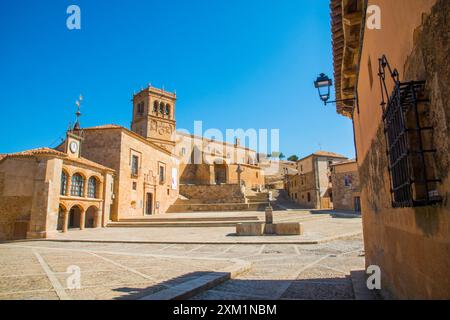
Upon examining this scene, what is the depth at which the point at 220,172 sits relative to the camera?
5019cm

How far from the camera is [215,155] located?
52281mm

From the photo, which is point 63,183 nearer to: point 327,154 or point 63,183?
point 63,183

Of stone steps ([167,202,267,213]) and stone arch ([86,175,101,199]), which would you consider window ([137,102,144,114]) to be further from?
stone arch ([86,175,101,199])

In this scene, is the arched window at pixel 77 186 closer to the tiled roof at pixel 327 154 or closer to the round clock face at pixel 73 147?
the round clock face at pixel 73 147

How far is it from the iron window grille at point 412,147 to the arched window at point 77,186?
20.9m

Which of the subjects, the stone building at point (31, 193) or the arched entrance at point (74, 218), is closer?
the stone building at point (31, 193)

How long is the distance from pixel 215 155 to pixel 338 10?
156ft

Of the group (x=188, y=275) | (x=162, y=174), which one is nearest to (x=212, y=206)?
(x=162, y=174)

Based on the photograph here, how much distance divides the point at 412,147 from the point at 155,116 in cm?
4236

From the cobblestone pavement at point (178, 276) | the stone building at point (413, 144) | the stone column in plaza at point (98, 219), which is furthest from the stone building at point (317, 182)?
the stone building at point (413, 144)

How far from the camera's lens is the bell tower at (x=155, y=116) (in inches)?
1652

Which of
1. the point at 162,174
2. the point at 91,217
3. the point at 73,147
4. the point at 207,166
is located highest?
the point at 207,166

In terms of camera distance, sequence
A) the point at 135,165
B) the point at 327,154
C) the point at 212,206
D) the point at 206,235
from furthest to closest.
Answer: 1. the point at 327,154
2. the point at 212,206
3. the point at 135,165
4. the point at 206,235
